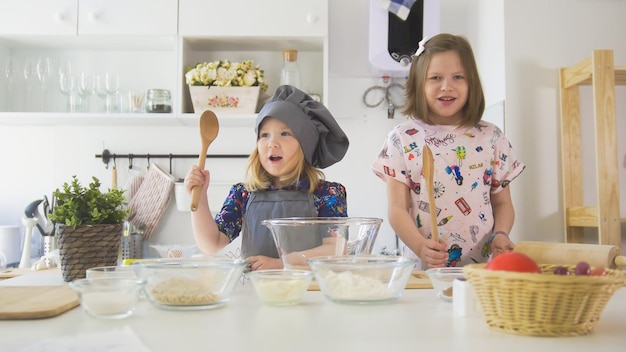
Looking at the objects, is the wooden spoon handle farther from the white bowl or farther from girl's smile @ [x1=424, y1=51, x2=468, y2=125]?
girl's smile @ [x1=424, y1=51, x2=468, y2=125]

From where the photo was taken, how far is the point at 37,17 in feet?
7.65

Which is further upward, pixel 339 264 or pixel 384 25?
pixel 384 25

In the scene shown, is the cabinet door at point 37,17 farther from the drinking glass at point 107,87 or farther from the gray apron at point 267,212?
the gray apron at point 267,212

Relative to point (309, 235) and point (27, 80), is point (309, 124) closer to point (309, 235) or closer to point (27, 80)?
point (309, 235)

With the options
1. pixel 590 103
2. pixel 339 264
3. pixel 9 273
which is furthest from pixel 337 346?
pixel 590 103

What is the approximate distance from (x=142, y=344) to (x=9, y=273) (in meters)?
1.58

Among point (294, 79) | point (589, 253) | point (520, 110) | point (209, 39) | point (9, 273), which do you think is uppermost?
point (209, 39)

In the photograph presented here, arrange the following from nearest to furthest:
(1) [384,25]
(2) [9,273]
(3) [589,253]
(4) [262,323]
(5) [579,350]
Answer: (5) [579,350] < (4) [262,323] < (3) [589,253] < (2) [9,273] < (1) [384,25]

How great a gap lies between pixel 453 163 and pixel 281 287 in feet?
2.61

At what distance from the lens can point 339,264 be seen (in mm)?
805

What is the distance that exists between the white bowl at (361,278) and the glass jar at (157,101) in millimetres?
1691

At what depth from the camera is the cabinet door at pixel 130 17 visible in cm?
232

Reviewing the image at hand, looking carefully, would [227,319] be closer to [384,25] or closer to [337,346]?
[337,346]

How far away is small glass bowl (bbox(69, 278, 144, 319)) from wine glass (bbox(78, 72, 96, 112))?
1841 mm
